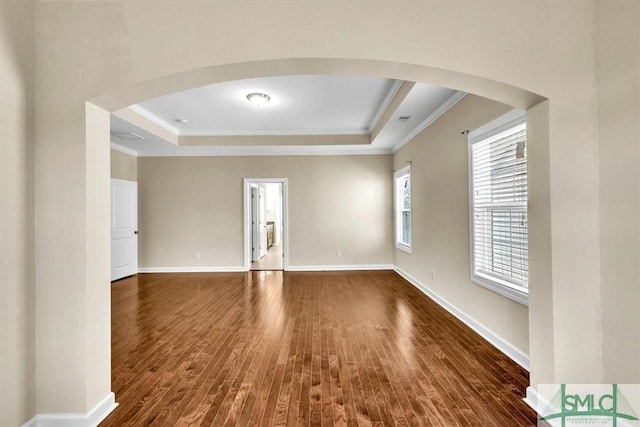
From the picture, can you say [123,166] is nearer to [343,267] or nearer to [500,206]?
[343,267]

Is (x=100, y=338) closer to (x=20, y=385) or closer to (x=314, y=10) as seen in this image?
(x=20, y=385)

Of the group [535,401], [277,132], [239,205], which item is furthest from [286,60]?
[239,205]

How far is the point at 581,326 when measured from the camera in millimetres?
1731

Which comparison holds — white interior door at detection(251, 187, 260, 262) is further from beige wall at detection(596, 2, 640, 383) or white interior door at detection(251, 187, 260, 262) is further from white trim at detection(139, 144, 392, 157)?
beige wall at detection(596, 2, 640, 383)

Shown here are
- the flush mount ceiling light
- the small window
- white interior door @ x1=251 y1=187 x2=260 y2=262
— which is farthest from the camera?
white interior door @ x1=251 y1=187 x2=260 y2=262

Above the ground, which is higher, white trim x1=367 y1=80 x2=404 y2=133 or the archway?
white trim x1=367 y1=80 x2=404 y2=133

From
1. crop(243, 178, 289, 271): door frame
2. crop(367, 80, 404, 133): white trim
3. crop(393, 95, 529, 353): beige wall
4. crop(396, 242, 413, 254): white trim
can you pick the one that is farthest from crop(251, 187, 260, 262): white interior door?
crop(393, 95, 529, 353): beige wall

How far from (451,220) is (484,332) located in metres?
1.33

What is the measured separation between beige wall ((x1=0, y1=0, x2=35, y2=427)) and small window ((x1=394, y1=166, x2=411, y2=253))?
4.90m

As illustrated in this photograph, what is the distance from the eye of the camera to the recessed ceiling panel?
3.71 m

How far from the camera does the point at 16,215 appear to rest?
64.4 inches

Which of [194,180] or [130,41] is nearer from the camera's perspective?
[130,41]

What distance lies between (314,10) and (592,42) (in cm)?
168

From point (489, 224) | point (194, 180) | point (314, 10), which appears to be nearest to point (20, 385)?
point (314, 10)
